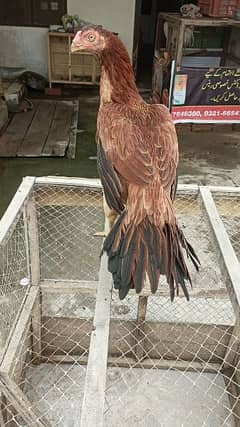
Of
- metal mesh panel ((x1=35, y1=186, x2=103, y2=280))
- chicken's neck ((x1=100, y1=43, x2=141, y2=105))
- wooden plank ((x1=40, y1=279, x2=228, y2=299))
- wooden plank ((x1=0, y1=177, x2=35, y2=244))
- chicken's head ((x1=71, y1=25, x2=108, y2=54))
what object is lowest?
metal mesh panel ((x1=35, y1=186, x2=103, y2=280))

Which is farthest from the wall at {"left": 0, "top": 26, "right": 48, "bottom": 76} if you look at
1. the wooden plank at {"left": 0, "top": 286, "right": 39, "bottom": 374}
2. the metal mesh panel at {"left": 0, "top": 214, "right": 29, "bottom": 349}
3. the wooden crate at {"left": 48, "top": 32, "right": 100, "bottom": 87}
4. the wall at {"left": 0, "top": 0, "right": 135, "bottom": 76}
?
the wooden plank at {"left": 0, "top": 286, "right": 39, "bottom": 374}

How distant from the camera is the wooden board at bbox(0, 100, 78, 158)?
411 cm

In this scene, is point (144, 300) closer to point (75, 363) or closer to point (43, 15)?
point (75, 363)

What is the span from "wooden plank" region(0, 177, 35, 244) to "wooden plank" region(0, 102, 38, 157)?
272 cm

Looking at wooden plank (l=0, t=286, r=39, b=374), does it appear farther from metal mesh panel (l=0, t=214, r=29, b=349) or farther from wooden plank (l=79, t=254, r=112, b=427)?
wooden plank (l=79, t=254, r=112, b=427)

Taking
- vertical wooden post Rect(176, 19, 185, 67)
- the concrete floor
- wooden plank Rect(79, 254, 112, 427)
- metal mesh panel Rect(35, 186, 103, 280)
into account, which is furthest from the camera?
vertical wooden post Rect(176, 19, 185, 67)

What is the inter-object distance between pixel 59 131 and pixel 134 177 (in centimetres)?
364

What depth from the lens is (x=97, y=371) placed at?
2.49ft

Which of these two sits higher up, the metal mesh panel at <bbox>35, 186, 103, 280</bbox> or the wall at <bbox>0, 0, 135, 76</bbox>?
the wall at <bbox>0, 0, 135, 76</bbox>

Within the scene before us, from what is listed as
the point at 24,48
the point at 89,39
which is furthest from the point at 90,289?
the point at 24,48

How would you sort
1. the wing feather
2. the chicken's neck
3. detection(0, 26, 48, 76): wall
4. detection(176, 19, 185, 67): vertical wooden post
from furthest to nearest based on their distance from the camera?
detection(0, 26, 48, 76): wall
detection(176, 19, 185, 67): vertical wooden post
the chicken's neck
the wing feather

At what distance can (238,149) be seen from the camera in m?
4.54

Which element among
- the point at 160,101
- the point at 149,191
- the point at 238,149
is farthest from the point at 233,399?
the point at 160,101

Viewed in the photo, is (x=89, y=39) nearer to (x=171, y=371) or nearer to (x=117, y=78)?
(x=117, y=78)
